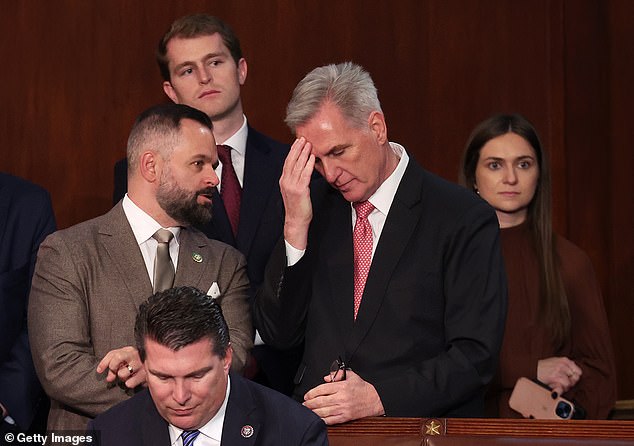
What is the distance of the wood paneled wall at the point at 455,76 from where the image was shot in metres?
5.12

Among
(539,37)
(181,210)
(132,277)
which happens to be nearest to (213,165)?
(181,210)

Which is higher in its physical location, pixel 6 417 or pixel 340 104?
pixel 340 104

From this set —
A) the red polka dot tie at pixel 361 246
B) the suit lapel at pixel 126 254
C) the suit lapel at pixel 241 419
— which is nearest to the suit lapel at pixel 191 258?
the suit lapel at pixel 126 254

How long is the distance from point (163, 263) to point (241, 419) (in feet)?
2.24

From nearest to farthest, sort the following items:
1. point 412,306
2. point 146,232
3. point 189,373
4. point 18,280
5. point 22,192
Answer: point 189,373
point 412,306
point 146,232
point 18,280
point 22,192

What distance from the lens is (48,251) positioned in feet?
12.0

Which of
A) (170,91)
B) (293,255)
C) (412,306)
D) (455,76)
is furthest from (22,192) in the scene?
(455,76)

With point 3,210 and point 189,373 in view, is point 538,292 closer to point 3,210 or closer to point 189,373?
point 189,373

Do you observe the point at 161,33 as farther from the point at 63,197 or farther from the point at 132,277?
the point at 132,277

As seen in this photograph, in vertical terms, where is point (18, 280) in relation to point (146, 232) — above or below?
below

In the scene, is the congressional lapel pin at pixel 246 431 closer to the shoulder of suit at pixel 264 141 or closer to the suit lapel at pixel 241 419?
the suit lapel at pixel 241 419

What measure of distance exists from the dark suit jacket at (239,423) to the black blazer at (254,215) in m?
0.80

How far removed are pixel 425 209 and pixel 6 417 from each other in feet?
4.49

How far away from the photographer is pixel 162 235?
149 inches
